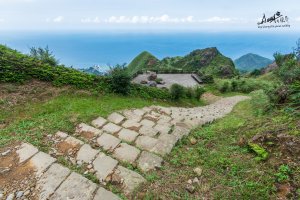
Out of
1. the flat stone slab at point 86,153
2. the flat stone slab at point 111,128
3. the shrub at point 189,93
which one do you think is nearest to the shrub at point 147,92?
the shrub at point 189,93

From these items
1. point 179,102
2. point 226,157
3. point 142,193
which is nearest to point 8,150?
point 142,193

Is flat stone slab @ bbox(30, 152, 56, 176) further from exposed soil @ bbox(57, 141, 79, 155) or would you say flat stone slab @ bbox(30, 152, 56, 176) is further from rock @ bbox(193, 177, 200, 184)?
rock @ bbox(193, 177, 200, 184)

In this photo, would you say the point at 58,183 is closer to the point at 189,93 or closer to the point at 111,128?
the point at 111,128

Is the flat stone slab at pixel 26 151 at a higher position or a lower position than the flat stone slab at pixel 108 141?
higher

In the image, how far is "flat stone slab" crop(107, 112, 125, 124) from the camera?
9273 mm

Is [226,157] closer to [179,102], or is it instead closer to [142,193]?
[142,193]

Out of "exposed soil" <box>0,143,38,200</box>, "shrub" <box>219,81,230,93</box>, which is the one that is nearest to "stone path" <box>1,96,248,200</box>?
"exposed soil" <box>0,143,38,200</box>

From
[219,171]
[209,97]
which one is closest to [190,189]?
[219,171]

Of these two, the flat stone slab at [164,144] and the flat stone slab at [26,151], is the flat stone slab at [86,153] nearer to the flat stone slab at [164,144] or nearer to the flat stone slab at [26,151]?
the flat stone slab at [26,151]

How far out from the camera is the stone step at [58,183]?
502 cm

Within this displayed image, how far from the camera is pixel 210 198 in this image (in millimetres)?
4957

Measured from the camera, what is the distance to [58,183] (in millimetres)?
5312

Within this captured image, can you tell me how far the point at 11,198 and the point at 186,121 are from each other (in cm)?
667

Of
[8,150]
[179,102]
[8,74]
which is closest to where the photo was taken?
[8,150]
